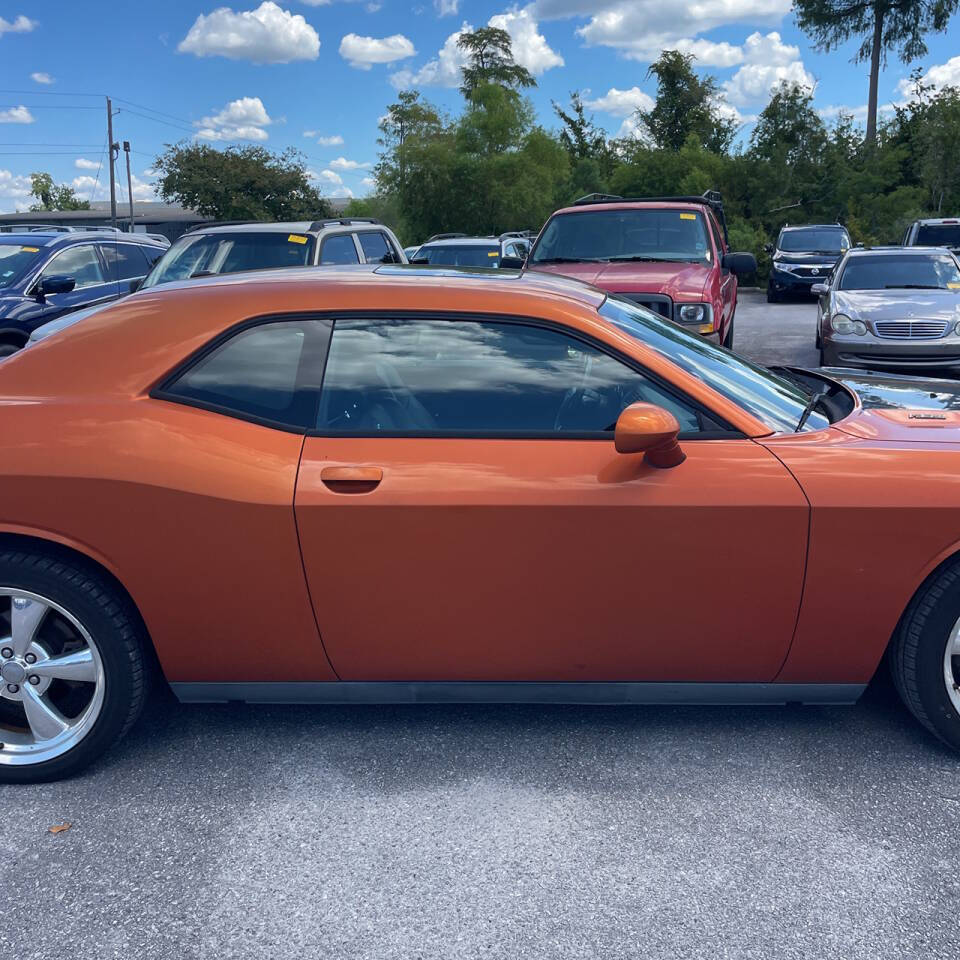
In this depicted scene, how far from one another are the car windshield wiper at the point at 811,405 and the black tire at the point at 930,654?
624mm

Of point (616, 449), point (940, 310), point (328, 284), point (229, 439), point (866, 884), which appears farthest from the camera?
point (940, 310)

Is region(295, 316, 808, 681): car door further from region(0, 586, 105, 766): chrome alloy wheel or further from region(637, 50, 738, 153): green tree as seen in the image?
region(637, 50, 738, 153): green tree

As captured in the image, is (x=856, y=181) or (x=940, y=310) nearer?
(x=940, y=310)

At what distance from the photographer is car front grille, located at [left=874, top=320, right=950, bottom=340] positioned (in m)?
10.4

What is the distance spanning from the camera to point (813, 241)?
22531 mm

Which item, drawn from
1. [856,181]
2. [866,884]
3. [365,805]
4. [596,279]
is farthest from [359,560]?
[856,181]

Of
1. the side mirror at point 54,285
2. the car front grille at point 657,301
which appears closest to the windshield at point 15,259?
the side mirror at point 54,285

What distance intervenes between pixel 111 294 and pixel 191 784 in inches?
371

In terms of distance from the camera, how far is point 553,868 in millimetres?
2648

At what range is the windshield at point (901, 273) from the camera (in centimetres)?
1170

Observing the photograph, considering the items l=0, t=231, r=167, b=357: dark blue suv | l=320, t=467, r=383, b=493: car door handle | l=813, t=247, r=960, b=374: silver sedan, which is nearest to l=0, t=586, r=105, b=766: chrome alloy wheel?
l=320, t=467, r=383, b=493: car door handle

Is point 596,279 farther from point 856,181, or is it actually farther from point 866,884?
point 856,181

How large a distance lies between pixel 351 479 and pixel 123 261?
10.2m

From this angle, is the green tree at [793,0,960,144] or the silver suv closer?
the silver suv
